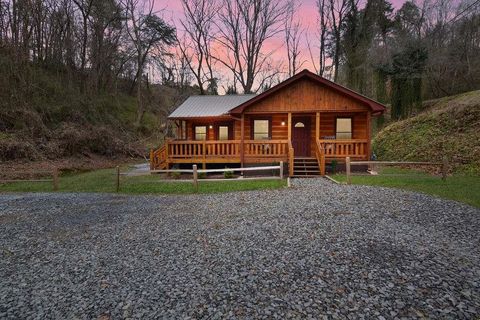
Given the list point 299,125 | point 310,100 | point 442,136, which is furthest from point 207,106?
point 442,136

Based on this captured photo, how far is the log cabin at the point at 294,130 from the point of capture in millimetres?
14461

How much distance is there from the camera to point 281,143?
14.7 metres

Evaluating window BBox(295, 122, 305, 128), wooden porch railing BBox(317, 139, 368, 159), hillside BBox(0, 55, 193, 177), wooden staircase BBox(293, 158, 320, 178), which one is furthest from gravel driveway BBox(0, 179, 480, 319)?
hillside BBox(0, 55, 193, 177)

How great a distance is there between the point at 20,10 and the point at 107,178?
58.9 ft

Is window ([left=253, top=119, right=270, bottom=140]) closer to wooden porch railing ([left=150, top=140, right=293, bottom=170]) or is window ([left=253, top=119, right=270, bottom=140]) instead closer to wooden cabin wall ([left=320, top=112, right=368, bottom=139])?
wooden porch railing ([left=150, top=140, right=293, bottom=170])

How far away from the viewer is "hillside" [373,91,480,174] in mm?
14295

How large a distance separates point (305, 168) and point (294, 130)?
309 centimetres

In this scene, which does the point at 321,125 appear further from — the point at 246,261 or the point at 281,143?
the point at 246,261

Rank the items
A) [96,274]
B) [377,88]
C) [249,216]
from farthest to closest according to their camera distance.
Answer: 1. [377,88]
2. [249,216]
3. [96,274]

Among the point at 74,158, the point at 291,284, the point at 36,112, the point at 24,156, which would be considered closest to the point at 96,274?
the point at 291,284

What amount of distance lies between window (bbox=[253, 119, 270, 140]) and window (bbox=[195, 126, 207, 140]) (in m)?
3.81

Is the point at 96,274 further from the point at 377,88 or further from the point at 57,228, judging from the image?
the point at 377,88

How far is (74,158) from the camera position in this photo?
765 inches

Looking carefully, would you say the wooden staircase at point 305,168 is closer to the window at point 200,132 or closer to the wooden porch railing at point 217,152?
the wooden porch railing at point 217,152
